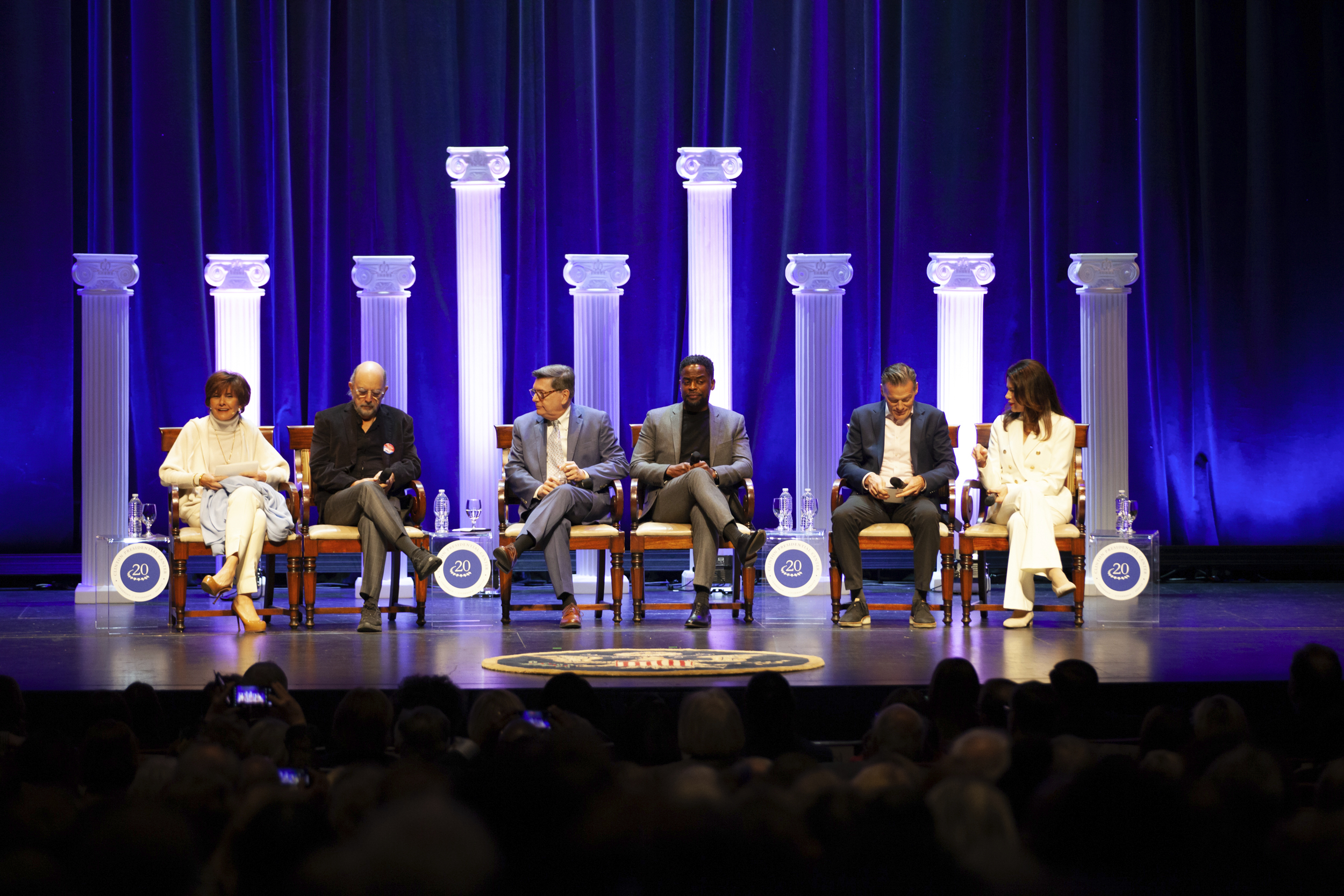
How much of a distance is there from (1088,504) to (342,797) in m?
5.05

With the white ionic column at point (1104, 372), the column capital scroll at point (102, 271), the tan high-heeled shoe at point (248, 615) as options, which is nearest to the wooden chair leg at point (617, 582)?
the tan high-heeled shoe at point (248, 615)

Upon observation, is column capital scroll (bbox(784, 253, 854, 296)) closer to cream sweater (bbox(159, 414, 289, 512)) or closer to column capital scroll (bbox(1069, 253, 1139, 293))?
column capital scroll (bbox(1069, 253, 1139, 293))

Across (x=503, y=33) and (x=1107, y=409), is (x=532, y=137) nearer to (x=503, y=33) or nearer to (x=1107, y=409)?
(x=503, y=33)

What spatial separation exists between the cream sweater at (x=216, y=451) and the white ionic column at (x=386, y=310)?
3.05ft

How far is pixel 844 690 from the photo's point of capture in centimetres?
320

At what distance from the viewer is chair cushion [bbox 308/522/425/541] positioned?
199 inches

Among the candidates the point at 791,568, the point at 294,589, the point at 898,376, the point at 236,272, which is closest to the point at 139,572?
the point at 294,589

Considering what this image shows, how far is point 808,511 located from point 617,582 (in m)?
1.04

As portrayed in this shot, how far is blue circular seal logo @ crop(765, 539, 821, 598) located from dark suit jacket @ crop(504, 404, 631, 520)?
725mm

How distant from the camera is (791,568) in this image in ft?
16.8

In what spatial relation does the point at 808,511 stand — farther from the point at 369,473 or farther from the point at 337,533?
the point at 337,533

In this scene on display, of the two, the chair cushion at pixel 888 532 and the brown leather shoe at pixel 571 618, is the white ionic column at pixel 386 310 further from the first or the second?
the chair cushion at pixel 888 532

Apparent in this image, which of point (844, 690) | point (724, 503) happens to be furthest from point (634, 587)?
point (844, 690)

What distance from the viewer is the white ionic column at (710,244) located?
609cm
